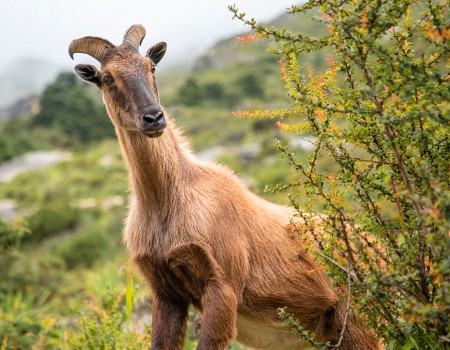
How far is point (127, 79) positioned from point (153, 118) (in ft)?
1.85

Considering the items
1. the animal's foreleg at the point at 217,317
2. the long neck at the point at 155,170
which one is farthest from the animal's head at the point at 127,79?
the animal's foreleg at the point at 217,317

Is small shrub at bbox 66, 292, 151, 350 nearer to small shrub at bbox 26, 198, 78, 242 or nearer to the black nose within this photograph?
the black nose

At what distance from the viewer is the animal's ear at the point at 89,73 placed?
5350 millimetres

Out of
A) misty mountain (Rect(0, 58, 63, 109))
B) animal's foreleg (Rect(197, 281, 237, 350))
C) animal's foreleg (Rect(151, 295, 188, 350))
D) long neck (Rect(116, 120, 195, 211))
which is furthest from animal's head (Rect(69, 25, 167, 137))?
misty mountain (Rect(0, 58, 63, 109))

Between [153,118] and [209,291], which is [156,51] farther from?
[209,291]

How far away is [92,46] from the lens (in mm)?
5363

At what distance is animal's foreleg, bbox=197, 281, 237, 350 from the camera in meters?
4.62

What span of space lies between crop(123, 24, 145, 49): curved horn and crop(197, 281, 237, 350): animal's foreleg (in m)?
2.19

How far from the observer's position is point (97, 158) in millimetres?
Result: 40375

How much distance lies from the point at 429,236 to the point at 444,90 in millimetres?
869

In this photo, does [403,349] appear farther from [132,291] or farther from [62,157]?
[62,157]

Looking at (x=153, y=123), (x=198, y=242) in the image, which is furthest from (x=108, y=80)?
(x=198, y=242)

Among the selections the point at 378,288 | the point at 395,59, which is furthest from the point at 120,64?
the point at 378,288

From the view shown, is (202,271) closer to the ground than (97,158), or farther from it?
closer to the ground
